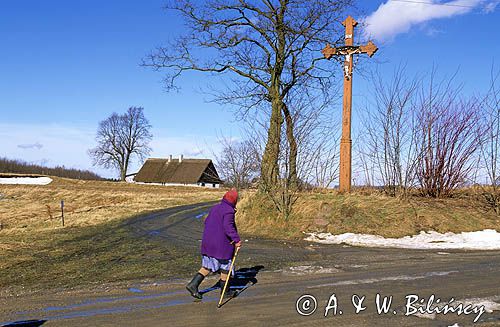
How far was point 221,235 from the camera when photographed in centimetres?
729

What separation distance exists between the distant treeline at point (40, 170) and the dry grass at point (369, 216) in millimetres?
74019

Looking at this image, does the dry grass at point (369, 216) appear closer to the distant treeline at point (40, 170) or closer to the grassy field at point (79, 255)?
the grassy field at point (79, 255)

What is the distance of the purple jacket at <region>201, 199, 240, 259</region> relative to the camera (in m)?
7.27

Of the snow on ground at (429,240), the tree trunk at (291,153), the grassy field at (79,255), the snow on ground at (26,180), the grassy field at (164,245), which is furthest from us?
the snow on ground at (26,180)

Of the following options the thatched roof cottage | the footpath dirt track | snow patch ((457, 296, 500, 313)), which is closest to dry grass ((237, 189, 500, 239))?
the footpath dirt track

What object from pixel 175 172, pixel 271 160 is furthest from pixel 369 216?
pixel 175 172

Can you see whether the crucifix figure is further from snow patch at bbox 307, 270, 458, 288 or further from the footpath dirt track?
snow patch at bbox 307, 270, 458, 288

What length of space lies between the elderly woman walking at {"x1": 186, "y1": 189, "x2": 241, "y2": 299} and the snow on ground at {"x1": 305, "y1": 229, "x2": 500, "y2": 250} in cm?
685

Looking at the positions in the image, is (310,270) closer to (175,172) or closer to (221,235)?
(221,235)

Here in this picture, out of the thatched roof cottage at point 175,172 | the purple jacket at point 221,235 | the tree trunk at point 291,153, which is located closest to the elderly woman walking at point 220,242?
the purple jacket at point 221,235

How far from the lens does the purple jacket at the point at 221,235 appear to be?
7270 mm

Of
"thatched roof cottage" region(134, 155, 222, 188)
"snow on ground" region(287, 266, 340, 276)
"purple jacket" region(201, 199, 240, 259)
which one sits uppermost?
"thatched roof cottage" region(134, 155, 222, 188)

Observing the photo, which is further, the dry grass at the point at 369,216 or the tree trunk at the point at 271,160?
the tree trunk at the point at 271,160

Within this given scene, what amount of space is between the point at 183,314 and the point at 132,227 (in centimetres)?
1334
